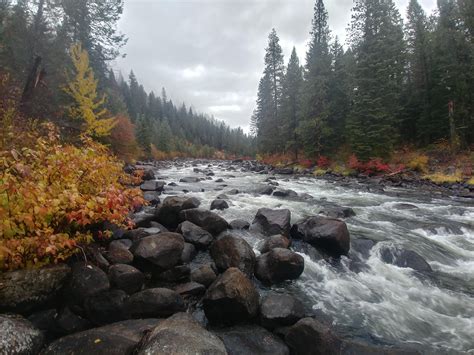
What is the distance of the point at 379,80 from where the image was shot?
83.2 feet

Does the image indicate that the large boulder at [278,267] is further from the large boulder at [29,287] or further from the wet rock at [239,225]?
the large boulder at [29,287]

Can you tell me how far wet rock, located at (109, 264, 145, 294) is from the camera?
16.3 ft

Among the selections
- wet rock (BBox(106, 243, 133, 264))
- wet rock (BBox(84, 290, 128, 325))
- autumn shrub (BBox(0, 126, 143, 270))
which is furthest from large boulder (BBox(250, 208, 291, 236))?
wet rock (BBox(84, 290, 128, 325))

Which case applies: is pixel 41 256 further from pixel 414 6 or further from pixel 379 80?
pixel 414 6

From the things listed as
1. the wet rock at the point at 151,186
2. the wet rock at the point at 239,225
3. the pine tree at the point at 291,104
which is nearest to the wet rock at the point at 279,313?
the wet rock at the point at 239,225

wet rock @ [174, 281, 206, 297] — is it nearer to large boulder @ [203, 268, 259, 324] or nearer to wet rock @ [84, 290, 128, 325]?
large boulder @ [203, 268, 259, 324]

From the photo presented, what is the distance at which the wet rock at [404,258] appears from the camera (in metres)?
7.21

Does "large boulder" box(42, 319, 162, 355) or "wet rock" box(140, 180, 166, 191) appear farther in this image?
"wet rock" box(140, 180, 166, 191)

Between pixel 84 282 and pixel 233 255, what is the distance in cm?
298

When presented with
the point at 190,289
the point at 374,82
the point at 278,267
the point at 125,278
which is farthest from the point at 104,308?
the point at 374,82

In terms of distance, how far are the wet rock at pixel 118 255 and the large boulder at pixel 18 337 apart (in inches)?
73.3

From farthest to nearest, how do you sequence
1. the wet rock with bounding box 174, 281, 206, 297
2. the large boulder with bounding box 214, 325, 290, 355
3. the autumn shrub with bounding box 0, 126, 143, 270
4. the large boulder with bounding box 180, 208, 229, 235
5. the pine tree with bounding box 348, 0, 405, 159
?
the pine tree with bounding box 348, 0, 405, 159
the large boulder with bounding box 180, 208, 229, 235
the wet rock with bounding box 174, 281, 206, 297
the large boulder with bounding box 214, 325, 290, 355
the autumn shrub with bounding box 0, 126, 143, 270

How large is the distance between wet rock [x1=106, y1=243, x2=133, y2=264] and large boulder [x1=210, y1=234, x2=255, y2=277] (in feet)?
6.34

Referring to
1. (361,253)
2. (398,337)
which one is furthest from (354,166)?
(398,337)
